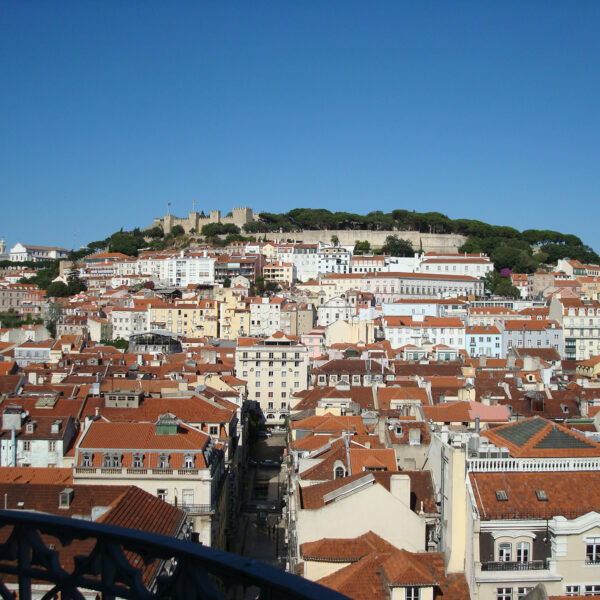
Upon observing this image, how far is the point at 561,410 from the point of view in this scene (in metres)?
34.1

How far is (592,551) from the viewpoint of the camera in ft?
50.0

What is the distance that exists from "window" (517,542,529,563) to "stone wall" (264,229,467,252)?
407ft

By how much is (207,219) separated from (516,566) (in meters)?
143

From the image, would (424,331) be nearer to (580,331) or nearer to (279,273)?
(580,331)

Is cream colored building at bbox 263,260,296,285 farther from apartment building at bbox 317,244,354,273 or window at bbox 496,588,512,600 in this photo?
window at bbox 496,588,512,600

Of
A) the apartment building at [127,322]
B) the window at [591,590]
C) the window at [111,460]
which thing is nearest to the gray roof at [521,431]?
the window at [591,590]

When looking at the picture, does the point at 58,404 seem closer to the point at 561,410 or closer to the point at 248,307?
the point at 561,410

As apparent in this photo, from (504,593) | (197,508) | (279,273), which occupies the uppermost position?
(279,273)

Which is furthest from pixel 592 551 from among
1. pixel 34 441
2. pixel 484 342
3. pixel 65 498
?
pixel 484 342


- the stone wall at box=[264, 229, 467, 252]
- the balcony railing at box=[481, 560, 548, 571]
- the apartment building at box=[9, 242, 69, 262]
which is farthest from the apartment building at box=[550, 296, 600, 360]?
the apartment building at box=[9, 242, 69, 262]

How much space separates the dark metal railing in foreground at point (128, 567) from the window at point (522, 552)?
40.1ft

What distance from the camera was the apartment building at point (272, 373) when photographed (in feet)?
176

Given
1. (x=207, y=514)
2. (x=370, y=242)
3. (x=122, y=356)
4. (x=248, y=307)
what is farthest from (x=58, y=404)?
(x=370, y=242)

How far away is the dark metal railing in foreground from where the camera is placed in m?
3.74
